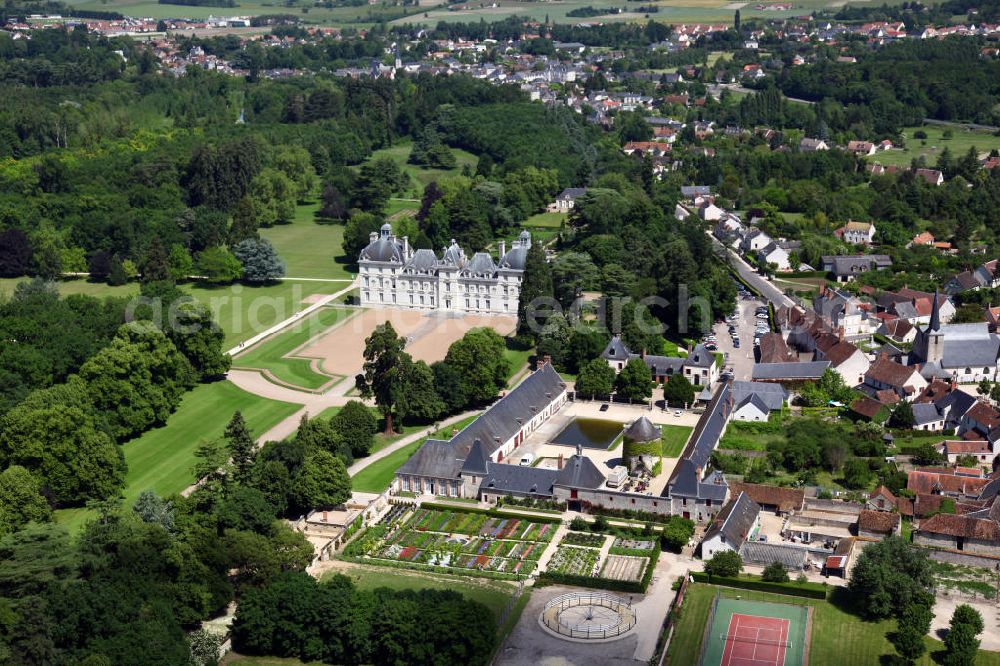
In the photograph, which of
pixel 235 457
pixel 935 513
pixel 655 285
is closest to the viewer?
pixel 935 513

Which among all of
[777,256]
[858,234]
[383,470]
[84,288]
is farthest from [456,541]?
[858,234]

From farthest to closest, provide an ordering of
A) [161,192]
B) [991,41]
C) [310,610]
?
[991,41]
[161,192]
[310,610]

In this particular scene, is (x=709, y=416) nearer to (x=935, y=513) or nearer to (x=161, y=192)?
(x=935, y=513)

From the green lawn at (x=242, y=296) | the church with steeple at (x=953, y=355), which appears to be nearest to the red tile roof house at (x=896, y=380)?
the church with steeple at (x=953, y=355)

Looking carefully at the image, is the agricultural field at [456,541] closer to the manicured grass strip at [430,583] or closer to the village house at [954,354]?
the manicured grass strip at [430,583]

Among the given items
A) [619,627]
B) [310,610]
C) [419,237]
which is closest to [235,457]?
[310,610]

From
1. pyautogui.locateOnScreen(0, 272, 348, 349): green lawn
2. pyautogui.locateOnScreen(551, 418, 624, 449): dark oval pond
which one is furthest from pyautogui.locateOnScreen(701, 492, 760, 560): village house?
pyautogui.locateOnScreen(0, 272, 348, 349): green lawn
